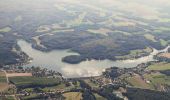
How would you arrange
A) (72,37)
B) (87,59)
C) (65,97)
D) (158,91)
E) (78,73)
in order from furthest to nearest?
(72,37)
(87,59)
(78,73)
(158,91)
(65,97)

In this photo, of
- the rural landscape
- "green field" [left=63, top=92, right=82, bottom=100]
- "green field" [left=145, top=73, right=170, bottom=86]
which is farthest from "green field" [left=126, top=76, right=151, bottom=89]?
"green field" [left=63, top=92, right=82, bottom=100]

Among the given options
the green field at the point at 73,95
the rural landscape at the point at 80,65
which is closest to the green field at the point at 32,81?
the rural landscape at the point at 80,65

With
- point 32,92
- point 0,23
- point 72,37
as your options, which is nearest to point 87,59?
point 72,37

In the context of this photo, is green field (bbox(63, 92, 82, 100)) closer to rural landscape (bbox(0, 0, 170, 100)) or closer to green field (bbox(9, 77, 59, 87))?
rural landscape (bbox(0, 0, 170, 100))

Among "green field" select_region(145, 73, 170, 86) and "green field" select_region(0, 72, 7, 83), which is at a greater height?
"green field" select_region(0, 72, 7, 83)

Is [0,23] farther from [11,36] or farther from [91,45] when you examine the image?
[91,45]

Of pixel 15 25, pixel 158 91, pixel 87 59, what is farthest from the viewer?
pixel 15 25

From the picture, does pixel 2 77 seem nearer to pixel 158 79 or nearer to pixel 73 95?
pixel 73 95

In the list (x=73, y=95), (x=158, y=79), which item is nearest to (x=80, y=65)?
(x=158, y=79)
